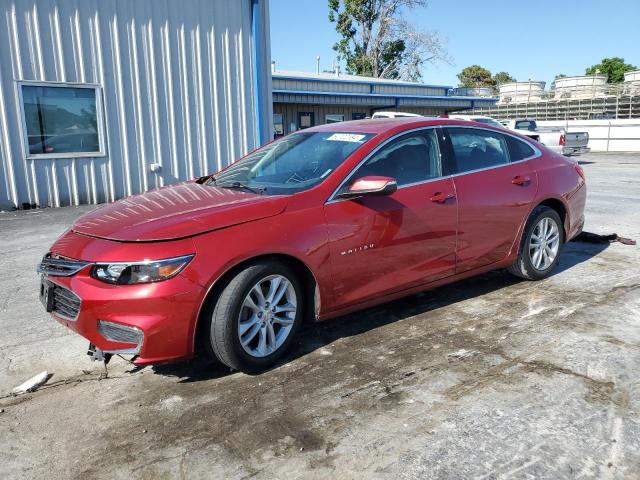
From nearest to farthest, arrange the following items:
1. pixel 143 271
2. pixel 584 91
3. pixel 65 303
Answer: pixel 143 271
pixel 65 303
pixel 584 91

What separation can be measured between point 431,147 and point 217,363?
93.0 inches

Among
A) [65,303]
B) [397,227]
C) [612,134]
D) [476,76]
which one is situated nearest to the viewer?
[65,303]

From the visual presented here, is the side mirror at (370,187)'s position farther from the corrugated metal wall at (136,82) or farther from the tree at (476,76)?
the tree at (476,76)

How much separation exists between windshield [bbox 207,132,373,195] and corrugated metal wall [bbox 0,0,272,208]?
22.8 feet

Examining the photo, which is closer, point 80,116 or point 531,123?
point 80,116

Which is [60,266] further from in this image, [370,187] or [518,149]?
[518,149]

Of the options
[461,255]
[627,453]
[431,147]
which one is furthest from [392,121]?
[627,453]

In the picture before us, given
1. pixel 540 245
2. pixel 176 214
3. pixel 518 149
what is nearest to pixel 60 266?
pixel 176 214

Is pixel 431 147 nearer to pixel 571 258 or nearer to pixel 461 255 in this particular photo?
pixel 461 255

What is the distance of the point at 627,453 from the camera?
254 cm

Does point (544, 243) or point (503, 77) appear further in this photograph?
point (503, 77)

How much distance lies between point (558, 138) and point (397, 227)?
60.3ft

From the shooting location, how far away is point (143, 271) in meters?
3.07

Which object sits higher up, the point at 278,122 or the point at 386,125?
the point at 278,122
